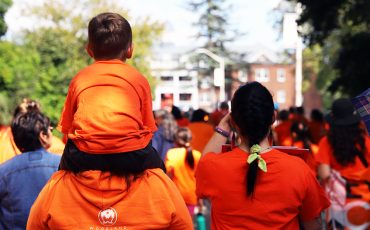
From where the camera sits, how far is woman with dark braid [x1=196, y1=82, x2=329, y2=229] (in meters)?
3.68

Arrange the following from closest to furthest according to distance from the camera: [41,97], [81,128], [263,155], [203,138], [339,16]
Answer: [81,128]
[263,155]
[203,138]
[339,16]
[41,97]

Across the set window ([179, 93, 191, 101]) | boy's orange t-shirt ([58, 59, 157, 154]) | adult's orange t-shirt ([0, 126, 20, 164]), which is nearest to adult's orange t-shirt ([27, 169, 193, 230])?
boy's orange t-shirt ([58, 59, 157, 154])

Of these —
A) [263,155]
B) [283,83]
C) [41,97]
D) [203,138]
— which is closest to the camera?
[263,155]

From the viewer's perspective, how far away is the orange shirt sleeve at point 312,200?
A: 3711 millimetres

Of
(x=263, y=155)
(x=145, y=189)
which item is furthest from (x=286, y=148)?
(x=145, y=189)

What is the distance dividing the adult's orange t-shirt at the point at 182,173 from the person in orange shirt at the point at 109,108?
5631 millimetres

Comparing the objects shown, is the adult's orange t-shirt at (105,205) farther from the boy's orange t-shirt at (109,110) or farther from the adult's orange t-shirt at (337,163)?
the adult's orange t-shirt at (337,163)

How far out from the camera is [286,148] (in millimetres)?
3857

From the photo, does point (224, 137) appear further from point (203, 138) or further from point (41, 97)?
point (41, 97)

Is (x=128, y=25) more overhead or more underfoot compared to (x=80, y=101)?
more overhead

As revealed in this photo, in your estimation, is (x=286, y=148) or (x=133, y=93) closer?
(x=133, y=93)

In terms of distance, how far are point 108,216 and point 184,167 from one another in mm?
5942

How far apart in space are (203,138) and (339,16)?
6.83m

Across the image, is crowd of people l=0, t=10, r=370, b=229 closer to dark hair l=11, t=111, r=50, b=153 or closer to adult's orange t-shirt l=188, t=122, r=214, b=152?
dark hair l=11, t=111, r=50, b=153
